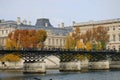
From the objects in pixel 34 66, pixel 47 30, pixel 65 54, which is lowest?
pixel 34 66

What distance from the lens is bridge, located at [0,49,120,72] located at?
9156cm

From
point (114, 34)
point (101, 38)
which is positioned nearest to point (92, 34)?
point (101, 38)

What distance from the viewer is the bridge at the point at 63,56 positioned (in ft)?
300

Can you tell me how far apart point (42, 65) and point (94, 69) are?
23.1m

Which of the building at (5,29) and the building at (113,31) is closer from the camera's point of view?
the building at (113,31)

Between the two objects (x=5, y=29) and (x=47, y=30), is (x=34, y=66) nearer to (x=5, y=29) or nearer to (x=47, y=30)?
(x=5, y=29)

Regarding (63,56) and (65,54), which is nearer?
(65,54)

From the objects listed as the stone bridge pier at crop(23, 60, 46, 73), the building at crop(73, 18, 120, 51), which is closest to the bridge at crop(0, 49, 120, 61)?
the stone bridge pier at crop(23, 60, 46, 73)

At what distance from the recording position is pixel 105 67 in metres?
110

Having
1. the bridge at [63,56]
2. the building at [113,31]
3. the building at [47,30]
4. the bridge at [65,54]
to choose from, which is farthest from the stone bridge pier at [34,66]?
the building at [47,30]

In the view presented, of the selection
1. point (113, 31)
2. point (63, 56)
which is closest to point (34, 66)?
point (63, 56)

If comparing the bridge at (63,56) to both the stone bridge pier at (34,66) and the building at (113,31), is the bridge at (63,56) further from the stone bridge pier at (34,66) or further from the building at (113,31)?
the building at (113,31)

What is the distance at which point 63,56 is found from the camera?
10481 centimetres

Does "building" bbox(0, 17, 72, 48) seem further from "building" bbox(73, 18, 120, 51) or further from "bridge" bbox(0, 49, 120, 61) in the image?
"bridge" bbox(0, 49, 120, 61)
